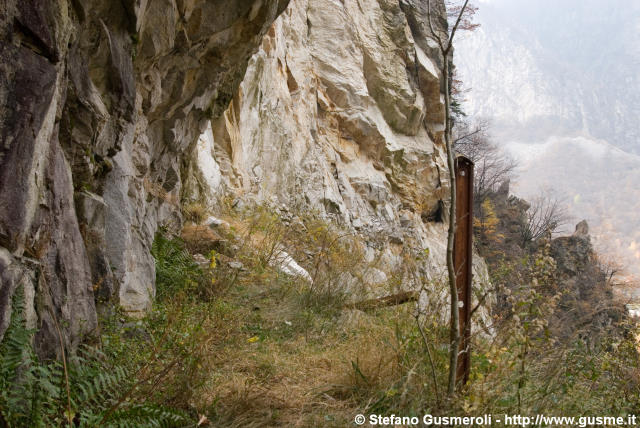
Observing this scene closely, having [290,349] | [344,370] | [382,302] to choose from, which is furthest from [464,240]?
[382,302]

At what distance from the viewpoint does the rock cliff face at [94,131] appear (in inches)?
76.7

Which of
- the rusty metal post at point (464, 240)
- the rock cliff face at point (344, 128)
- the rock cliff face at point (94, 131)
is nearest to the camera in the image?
the rock cliff face at point (94, 131)

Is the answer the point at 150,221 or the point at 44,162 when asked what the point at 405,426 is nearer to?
the point at 44,162

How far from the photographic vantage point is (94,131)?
10.6ft

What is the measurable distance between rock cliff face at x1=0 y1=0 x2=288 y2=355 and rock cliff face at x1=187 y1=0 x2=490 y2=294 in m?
2.61

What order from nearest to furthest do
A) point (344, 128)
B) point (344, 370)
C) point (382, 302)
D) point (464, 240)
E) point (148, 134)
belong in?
point (464, 240) < point (344, 370) < point (382, 302) < point (148, 134) < point (344, 128)

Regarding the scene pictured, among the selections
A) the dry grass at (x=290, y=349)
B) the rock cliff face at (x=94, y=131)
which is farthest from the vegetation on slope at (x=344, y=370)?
the rock cliff face at (x=94, y=131)

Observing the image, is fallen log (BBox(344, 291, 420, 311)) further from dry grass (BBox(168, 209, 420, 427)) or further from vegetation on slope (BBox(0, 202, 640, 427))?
vegetation on slope (BBox(0, 202, 640, 427))

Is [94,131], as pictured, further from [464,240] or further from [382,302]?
[382,302]

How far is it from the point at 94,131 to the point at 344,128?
1167cm

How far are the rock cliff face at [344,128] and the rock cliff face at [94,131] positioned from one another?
2608mm

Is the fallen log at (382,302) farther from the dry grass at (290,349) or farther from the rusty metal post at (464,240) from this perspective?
the rusty metal post at (464,240)

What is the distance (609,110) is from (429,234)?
88792mm

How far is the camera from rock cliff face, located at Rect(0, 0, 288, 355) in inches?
76.7
